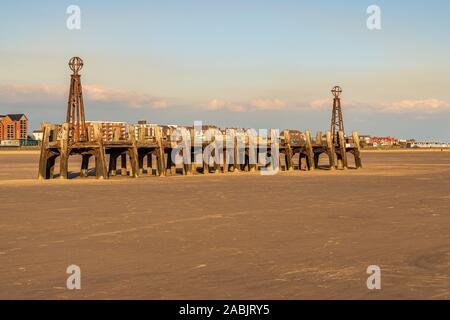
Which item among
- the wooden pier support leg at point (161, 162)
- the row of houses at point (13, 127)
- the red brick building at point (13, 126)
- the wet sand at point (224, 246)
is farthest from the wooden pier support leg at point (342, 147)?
the red brick building at point (13, 126)

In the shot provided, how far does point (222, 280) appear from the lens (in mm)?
7910

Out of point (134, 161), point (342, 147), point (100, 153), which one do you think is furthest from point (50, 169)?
point (342, 147)

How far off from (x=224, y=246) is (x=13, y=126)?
171744 millimetres

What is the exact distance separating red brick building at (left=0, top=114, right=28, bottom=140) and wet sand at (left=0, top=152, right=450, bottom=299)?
525ft

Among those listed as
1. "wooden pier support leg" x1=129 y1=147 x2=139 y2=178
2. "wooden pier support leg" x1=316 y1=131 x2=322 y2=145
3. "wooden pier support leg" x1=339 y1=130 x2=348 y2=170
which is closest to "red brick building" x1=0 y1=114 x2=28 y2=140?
"wooden pier support leg" x1=316 y1=131 x2=322 y2=145

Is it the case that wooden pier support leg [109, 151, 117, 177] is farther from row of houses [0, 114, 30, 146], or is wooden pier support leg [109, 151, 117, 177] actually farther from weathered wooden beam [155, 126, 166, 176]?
row of houses [0, 114, 30, 146]

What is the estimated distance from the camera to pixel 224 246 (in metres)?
10.5

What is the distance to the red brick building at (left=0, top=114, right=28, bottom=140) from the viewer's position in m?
170

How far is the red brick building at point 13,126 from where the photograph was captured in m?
170

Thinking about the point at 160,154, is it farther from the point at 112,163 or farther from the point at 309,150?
the point at 309,150

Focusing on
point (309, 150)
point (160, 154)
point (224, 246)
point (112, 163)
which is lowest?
point (224, 246)

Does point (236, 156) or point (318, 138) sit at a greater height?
point (318, 138)
